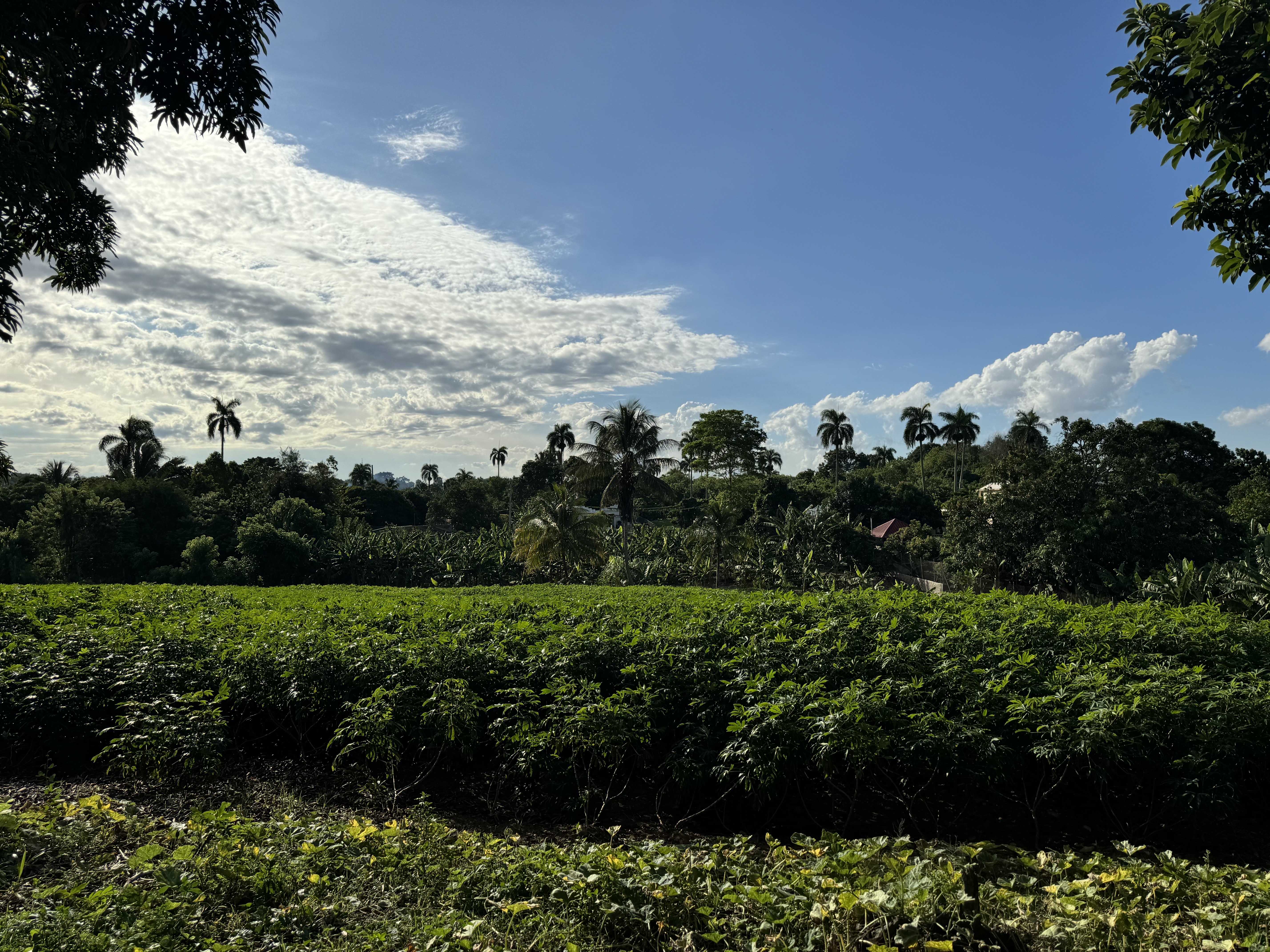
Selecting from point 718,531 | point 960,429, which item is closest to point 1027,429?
point 960,429

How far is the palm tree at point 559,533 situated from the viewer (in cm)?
2925

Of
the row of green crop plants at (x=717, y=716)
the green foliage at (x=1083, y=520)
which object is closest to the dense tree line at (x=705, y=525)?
the green foliage at (x=1083, y=520)

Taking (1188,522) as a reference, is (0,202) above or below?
above

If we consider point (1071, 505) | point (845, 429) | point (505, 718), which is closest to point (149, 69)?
point (505, 718)

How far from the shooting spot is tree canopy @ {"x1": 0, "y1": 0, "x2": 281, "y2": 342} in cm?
554

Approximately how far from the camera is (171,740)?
508 cm

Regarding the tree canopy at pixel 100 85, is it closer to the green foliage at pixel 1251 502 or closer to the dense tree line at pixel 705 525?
the dense tree line at pixel 705 525

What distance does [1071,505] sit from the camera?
22266 mm

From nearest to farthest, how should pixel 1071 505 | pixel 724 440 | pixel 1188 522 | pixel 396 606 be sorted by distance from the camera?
pixel 396 606 → pixel 1188 522 → pixel 1071 505 → pixel 724 440

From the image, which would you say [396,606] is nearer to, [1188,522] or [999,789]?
[999,789]

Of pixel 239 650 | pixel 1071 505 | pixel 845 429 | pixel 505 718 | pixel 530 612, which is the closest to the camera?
pixel 505 718

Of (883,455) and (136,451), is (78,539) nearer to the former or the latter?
(136,451)

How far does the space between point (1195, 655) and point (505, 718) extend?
6.28m

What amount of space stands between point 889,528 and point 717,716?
46.3 meters
